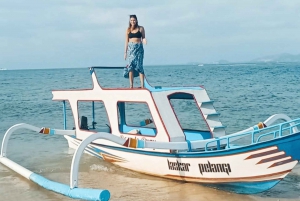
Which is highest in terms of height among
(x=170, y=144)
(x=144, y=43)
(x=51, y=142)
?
(x=144, y=43)

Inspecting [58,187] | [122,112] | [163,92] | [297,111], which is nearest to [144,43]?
[163,92]

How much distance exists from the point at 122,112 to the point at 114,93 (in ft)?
4.32

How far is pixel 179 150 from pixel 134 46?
2762 millimetres

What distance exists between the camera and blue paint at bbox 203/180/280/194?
772cm

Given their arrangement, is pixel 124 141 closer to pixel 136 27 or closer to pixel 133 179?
pixel 133 179

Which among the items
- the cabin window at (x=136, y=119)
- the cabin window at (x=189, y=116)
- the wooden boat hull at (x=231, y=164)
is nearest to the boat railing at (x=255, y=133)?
the wooden boat hull at (x=231, y=164)

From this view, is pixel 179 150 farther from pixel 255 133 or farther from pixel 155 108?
pixel 255 133

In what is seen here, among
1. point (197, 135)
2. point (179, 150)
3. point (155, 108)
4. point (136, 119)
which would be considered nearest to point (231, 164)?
point (179, 150)

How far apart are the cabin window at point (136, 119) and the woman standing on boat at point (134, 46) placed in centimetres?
144

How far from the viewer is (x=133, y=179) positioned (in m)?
10.0

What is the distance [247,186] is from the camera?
8.09 metres

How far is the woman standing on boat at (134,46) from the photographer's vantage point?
10.2 metres

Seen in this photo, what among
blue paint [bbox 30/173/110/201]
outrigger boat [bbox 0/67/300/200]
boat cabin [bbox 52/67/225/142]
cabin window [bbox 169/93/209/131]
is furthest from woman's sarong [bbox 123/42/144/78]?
cabin window [bbox 169/93/209/131]

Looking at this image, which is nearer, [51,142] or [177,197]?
[177,197]
